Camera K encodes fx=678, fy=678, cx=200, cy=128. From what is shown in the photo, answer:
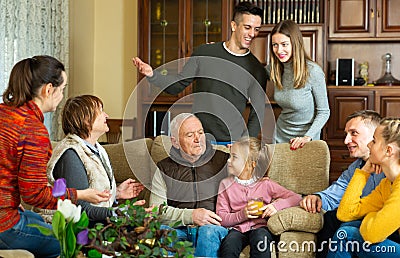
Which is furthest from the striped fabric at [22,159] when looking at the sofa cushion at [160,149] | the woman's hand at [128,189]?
the sofa cushion at [160,149]

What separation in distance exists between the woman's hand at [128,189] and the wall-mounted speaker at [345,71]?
114 inches

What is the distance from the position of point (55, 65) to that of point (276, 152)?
4.71 feet

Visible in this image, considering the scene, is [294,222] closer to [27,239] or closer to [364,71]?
[27,239]

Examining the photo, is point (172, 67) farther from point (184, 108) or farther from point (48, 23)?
point (48, 23)

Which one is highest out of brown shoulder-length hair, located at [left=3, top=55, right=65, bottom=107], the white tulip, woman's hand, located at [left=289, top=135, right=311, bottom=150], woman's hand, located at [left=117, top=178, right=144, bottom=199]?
brown shoulder-length hair, located at [left=3, top=55, right=65, bottom=107]

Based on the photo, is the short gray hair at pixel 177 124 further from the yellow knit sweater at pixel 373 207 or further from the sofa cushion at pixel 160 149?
the yellow knit sweater at pixel 373 207

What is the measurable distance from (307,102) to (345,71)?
232cm

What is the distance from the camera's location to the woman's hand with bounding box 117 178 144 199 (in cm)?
336

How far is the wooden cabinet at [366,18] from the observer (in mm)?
5754

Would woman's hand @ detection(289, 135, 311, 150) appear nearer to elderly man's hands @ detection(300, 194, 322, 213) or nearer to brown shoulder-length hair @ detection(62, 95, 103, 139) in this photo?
elderly man's hands @ detection(300, 194, 322, 213)

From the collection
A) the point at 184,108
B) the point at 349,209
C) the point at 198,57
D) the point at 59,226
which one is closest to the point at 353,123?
the point at 349,209

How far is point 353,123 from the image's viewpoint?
10.9ft

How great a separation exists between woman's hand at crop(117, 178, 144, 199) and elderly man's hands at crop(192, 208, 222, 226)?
0.33 m

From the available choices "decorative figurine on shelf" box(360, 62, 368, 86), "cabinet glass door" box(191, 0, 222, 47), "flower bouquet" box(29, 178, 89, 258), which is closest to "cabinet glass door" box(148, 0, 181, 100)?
"cabinet glass door" box(191, 0, 222, 47)
